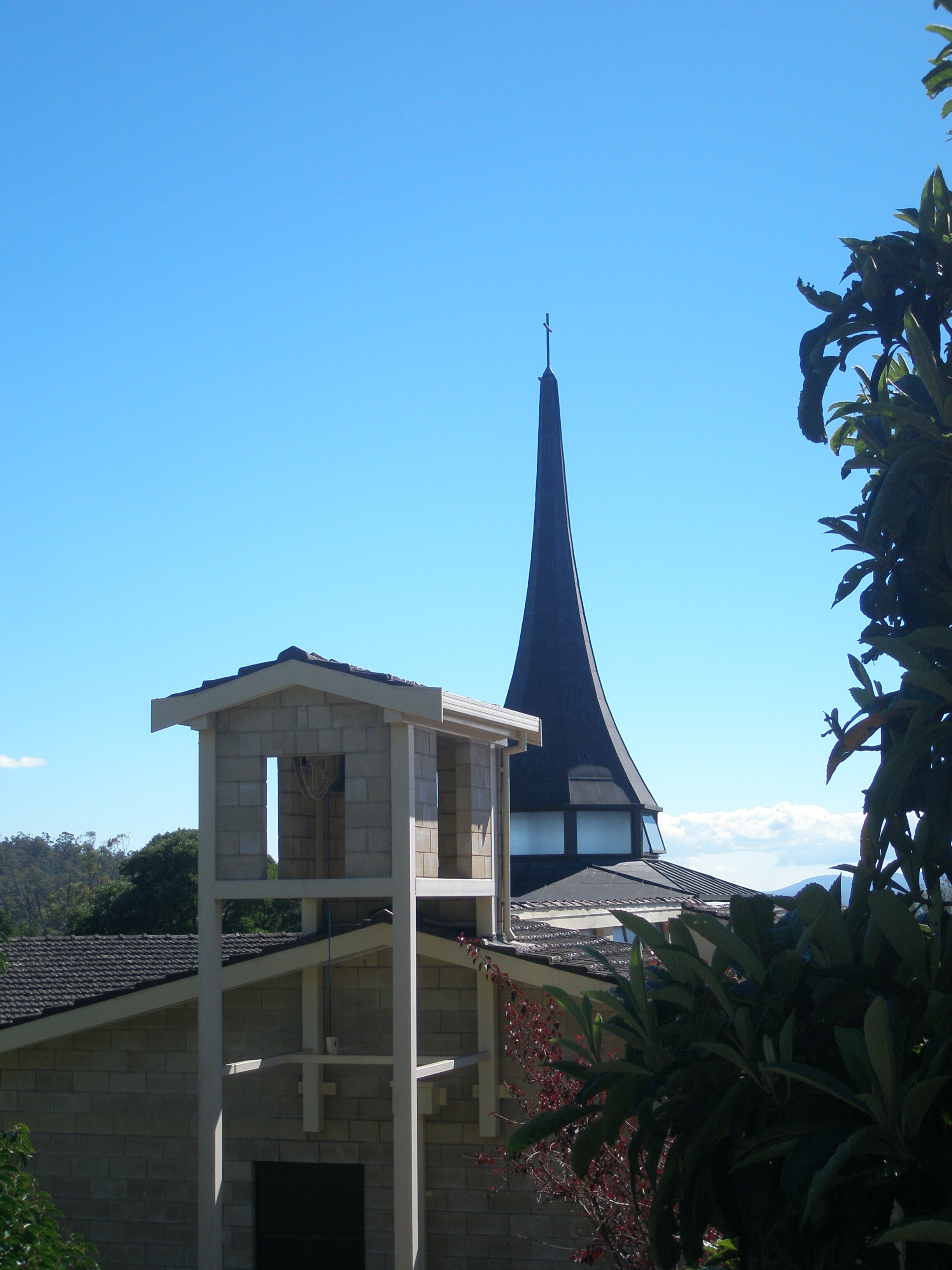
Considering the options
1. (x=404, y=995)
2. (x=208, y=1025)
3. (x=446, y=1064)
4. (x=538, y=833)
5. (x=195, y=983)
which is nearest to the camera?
(x=404, y=995)

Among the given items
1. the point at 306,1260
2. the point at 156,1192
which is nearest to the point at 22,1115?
the point at 156,1192

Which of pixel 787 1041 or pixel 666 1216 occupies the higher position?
pixel 787 1041

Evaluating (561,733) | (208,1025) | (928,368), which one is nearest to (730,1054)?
(928,368)

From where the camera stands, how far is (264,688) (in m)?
9.87

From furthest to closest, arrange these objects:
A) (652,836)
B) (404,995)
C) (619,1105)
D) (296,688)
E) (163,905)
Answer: (163,905) → (652,836) → (296,688) → (404,995) → (619,1105)

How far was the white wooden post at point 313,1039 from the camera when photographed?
10.7m

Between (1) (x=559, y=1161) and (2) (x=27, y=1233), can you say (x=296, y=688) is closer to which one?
(1) (x=559, y=1161)

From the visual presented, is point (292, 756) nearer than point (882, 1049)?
No

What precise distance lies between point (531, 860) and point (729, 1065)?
19.1m

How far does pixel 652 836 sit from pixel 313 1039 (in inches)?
569

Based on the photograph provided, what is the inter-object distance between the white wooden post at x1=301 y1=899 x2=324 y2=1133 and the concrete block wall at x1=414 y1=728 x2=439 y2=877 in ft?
5.77

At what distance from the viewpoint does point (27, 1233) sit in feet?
19.2

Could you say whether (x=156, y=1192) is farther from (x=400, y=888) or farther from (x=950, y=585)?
(x=950, y=585)

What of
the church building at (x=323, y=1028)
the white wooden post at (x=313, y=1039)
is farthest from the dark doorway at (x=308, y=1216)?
the white wooden post at (x=313, y=1039)
